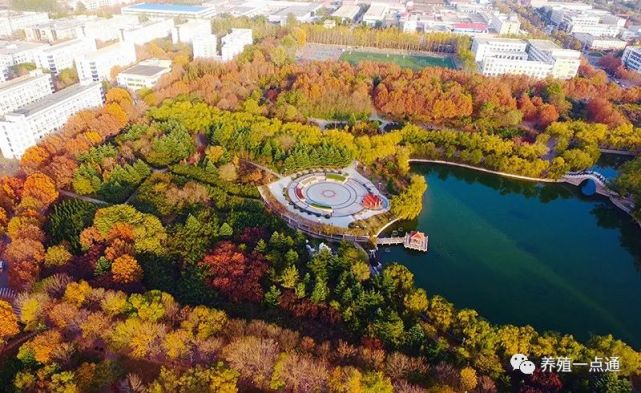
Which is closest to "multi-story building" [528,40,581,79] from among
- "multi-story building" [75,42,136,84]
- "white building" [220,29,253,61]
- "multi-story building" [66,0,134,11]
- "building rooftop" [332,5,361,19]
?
"building rooftop" [332,5,361,19]

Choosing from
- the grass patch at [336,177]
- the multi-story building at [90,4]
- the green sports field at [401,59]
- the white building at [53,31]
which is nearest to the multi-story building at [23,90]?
the white building at [53,31]

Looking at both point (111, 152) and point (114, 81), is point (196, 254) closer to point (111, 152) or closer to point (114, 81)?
point (111, 152)

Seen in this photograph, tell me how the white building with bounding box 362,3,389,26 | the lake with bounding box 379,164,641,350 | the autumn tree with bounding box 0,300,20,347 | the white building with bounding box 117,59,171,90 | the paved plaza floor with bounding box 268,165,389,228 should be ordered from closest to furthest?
the autumn tree with bounding box 0,300,20,347
the lake with bounding box 379,164,641,350
the paved plaza floor with bounding box 268,165,389,228
the white building with bounding box 117,59,171,90
the white building with bounding box 362,3,389,26

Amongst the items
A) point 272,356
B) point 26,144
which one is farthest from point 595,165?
point 26,144

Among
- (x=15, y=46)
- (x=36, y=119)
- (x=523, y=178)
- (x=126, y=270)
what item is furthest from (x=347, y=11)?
(x=126, y=270)

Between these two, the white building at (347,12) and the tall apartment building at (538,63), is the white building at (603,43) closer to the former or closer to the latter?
the tall apartment building at (538,63)

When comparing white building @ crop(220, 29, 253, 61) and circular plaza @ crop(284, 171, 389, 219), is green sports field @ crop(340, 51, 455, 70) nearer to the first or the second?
white building @ crop(220, 29, 253, 61)

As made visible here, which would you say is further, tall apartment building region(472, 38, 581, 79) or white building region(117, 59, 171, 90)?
tall apartment building region(472, 38, 581, 79)
